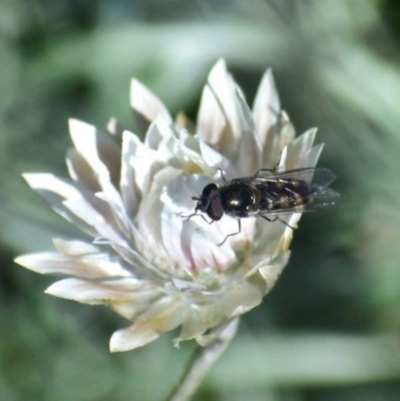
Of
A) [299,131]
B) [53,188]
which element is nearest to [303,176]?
[53,188]

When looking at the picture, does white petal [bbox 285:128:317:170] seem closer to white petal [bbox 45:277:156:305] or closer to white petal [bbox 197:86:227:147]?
white petal [bbox 197:86:227:147]

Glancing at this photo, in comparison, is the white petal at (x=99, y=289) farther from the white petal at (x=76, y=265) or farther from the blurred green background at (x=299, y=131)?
the blurred green background at (x=299, y=131)

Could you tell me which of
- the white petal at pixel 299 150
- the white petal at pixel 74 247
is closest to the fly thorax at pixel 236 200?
the white petal at pixel 299 150

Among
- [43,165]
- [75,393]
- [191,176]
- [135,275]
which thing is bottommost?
[75,393]

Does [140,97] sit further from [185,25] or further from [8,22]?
[8,22]

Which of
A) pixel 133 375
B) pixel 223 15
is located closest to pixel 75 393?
pixel 133 375

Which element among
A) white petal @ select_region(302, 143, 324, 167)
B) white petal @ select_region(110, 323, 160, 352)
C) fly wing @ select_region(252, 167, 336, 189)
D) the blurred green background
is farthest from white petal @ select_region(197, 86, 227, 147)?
the blurred green background
